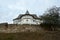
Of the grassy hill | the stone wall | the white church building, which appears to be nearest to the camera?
the grassy hill

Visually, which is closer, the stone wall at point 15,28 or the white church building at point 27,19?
the stone wall at point 15,28

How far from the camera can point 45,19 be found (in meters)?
39.0

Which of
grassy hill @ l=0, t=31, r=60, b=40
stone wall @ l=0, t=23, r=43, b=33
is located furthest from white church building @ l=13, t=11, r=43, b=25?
grassy hill @ l=0, t=31, r=60, b=40

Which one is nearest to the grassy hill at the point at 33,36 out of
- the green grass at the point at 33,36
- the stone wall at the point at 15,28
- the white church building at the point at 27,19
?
the green grass at the point at 33,36

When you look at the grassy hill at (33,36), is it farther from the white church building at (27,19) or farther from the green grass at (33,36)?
the white church building at (27,19)

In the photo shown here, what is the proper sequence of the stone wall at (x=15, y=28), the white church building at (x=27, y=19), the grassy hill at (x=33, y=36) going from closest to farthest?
1. the grassy hill at (x=33, y=36)
2. the stone wall at (x=15, y=28)
3. the white church building at (x=27, y=19)

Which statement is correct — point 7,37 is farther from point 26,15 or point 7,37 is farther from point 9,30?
point 26,15

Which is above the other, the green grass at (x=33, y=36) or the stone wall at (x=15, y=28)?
the stone wall at (x=15, y=28)

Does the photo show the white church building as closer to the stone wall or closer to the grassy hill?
the stone wall

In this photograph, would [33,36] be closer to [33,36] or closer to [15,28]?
[33,36]

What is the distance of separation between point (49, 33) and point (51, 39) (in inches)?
51.6

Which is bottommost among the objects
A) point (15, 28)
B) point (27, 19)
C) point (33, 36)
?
point (33, 36)

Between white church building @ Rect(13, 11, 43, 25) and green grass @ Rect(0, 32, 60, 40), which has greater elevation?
white church building @ Rect(13, 11, 43, 25)

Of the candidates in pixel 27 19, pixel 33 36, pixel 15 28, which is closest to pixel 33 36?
pixel 33 36
